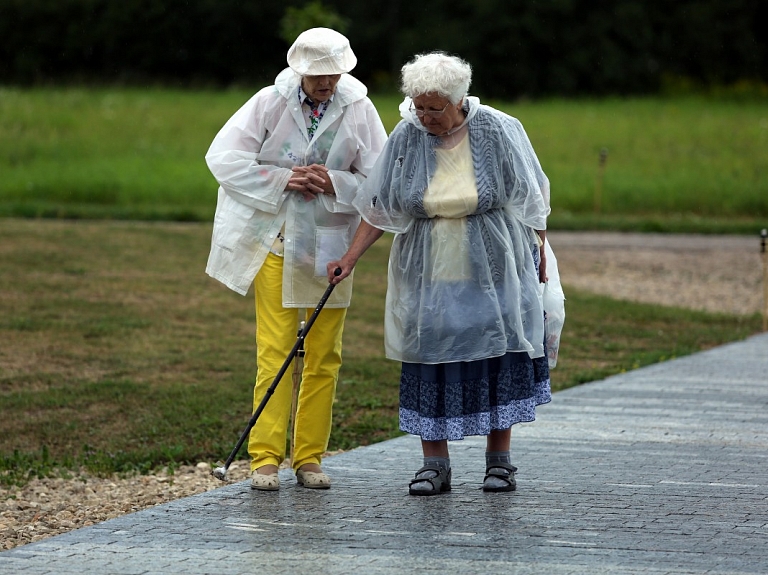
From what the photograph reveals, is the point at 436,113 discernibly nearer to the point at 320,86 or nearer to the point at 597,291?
the point at 320,86

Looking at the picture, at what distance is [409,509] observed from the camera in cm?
525

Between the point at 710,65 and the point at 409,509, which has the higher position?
the point at 710,65

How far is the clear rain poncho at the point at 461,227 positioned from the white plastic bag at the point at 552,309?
252 millimetres

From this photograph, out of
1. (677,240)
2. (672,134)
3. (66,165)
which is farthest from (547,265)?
(672,134)

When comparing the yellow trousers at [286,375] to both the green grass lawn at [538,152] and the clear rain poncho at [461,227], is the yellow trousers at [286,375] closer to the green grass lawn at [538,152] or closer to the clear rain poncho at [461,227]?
the clear rain poncho at [461,227]

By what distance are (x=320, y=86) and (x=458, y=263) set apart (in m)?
0.95

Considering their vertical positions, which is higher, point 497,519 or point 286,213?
point 286,213

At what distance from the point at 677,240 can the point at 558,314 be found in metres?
14.4

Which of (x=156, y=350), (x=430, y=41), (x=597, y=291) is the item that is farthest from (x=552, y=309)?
(x=430, y=41)

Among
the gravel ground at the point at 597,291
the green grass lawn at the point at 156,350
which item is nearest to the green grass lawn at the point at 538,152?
the gravel ground at the point at 597,291

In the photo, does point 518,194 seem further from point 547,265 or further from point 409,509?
point 409,509

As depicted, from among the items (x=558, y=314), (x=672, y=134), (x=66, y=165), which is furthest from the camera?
(x=672, y=134)

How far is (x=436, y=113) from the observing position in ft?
17.3

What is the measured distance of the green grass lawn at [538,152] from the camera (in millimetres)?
22781
